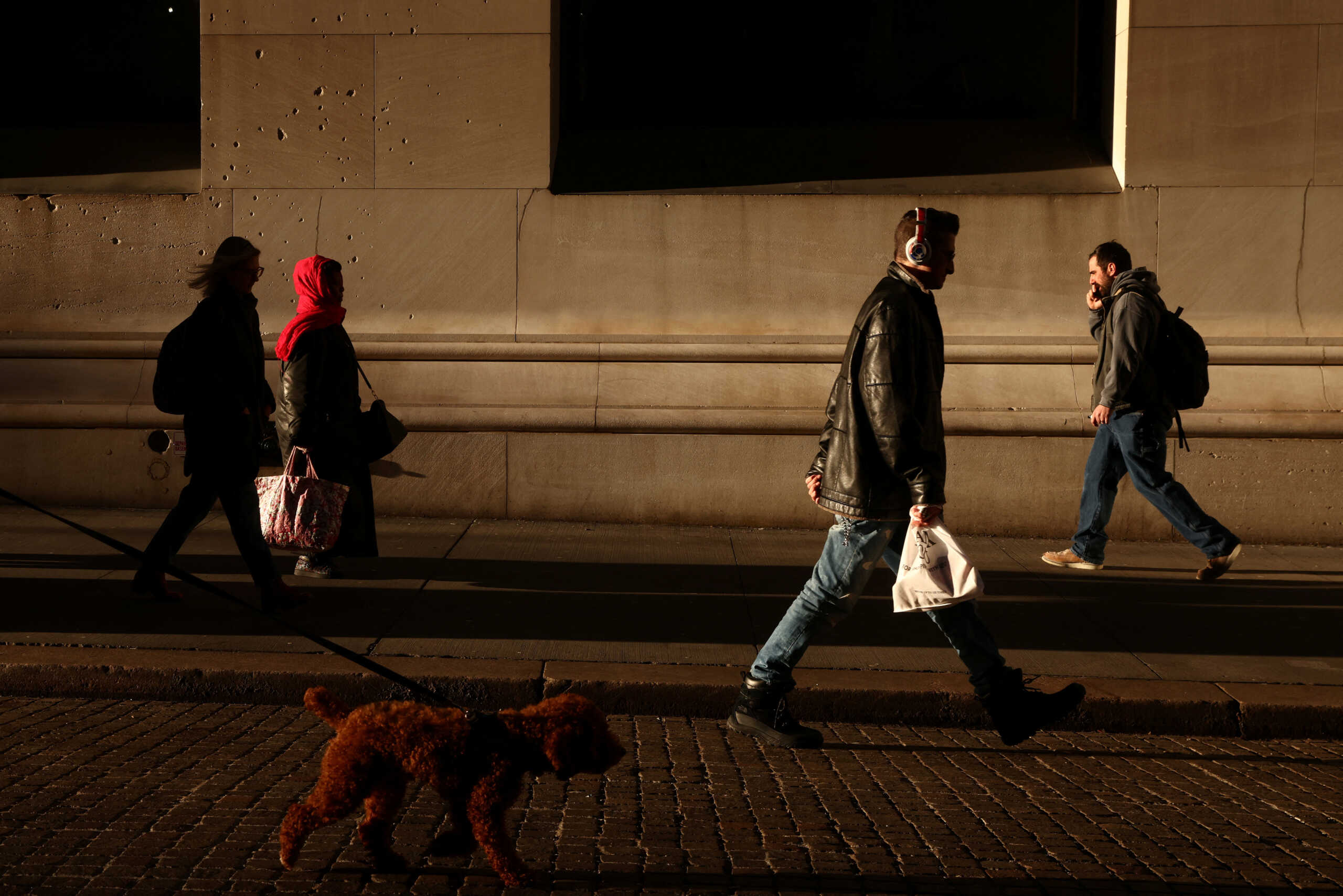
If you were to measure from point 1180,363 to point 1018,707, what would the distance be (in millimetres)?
3473

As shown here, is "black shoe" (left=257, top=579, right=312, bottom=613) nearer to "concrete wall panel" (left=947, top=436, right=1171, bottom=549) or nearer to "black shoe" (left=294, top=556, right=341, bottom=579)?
"black shoe" (left=294, top=556, right=341, bottom=579)

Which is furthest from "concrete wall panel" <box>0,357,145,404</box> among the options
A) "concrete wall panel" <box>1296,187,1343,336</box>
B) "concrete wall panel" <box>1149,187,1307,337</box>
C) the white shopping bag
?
"concrete wall panel" <box>1296,187,1343,336</box>

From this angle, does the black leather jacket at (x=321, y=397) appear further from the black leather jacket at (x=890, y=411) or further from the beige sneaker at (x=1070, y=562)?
the beige sneaker at (x=1070, y=562)

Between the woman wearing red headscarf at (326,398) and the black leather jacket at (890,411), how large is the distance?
120 inches

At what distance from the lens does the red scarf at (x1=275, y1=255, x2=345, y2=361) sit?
6.63 metres

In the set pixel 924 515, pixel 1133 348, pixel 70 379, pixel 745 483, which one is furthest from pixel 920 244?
pixel 70 379

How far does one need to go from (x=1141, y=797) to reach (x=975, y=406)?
4.92 metres

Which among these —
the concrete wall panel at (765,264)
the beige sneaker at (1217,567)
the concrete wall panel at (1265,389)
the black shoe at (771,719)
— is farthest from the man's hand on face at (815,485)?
the concrete wall panel at (1265,389)

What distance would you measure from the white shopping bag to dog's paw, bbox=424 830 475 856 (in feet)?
5.74

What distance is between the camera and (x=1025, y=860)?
353 centimetres

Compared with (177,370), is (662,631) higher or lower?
lower

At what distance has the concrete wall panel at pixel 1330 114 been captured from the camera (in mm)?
8789

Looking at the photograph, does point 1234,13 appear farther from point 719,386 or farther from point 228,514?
point 228,514

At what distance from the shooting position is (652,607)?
21.1ft
